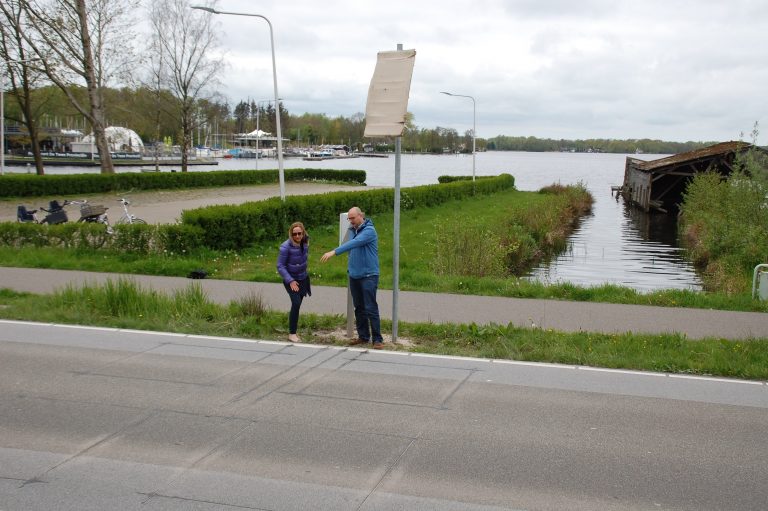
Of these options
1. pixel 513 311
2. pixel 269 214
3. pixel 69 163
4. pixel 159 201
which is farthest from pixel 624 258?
pixel 69 163

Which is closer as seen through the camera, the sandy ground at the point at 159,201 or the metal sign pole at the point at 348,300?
the metal sign pole at the point at 348,300

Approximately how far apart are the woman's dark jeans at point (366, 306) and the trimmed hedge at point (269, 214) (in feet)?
30.7

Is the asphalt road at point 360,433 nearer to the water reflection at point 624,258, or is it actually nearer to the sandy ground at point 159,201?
the water reflection at point 624,258

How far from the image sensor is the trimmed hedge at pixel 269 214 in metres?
18.6

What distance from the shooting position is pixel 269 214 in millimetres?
21531

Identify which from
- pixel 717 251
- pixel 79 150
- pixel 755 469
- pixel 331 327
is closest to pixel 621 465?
pixel 755 469

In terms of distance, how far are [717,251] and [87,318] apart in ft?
64.6

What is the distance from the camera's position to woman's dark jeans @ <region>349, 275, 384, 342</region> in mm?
9766

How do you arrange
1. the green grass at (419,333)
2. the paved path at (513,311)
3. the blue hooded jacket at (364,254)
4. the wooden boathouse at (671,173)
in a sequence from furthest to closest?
the wooden boathouse at (671,173)
the paved path at (513,311)
the blue hooded jacket at (364,254)
the green grass at (419,333)

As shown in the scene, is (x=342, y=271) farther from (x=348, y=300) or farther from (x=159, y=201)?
(x=159, y=201)

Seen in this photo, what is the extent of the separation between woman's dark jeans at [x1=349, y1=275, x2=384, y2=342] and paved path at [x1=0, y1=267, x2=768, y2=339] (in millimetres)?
1448

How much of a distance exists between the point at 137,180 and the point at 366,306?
3721 centimetres

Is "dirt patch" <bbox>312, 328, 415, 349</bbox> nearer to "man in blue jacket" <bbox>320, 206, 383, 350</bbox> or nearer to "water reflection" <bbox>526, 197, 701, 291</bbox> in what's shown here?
"man in blue jacket" <bbox>320, 206, 383, 350</bbox>

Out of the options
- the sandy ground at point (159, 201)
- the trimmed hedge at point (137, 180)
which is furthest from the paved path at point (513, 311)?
the trimmed hedge at point (137, 180)
